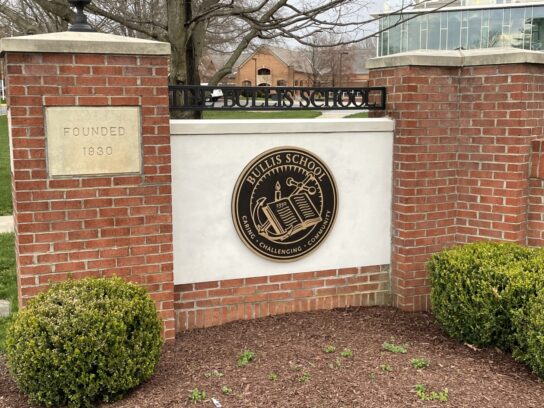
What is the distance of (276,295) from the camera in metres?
4.88

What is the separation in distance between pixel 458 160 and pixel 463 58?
80 centimetres

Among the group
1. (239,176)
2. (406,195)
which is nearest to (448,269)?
(406,195)

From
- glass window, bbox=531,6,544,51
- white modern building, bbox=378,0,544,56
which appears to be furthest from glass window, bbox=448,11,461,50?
glass window, bbox=531,6,544,51

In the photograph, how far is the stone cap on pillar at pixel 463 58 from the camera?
480cm

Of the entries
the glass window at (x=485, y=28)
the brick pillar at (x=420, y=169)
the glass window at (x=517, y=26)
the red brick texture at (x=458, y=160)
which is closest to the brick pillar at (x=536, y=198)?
the red brick texture at (x=458, y=160)

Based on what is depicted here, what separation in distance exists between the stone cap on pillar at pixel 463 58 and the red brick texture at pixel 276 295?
1.63 m

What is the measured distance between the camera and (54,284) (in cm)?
372

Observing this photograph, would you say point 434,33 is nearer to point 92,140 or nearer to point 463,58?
point 463,58

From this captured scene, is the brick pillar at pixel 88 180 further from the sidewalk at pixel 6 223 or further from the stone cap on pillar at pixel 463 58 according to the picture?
the sidewalk at pixel 6 223

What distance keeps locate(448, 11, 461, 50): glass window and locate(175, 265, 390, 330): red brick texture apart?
38473 millimetres

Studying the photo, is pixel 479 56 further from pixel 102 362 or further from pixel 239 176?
pixel 102 362

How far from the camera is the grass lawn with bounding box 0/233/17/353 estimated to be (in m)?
5.09

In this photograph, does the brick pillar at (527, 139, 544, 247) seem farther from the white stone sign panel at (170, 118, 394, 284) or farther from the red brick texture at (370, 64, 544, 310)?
the white stone sign panel at (170, 118, 394, 284)

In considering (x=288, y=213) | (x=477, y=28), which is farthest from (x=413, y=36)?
(x=288, y=213)
